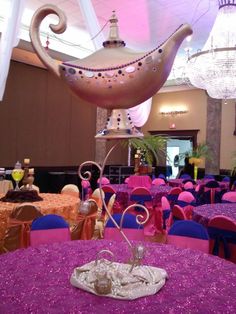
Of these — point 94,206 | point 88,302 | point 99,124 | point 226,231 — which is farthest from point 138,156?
point 88,302

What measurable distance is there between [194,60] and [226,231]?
3148 mm

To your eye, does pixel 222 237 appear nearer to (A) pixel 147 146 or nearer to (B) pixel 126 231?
(B) pixel 126 231

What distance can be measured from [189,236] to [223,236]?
1.87 feet

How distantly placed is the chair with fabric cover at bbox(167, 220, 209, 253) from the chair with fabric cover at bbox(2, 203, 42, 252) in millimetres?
1229

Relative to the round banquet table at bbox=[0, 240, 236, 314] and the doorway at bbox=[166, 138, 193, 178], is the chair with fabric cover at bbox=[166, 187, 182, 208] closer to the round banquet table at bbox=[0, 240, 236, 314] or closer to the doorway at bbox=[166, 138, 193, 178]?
the round banquet table at bbox=[0, 240, 236, 314]

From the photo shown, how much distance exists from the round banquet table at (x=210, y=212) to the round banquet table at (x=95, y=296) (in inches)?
46.2

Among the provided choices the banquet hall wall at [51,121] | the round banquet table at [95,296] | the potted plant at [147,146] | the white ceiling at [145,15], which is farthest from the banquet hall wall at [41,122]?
the round banquet table at [95,296]

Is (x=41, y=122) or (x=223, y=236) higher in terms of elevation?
(x=41, y=122)

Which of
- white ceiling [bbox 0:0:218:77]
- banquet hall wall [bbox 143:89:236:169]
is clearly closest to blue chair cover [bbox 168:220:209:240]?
white ceiling [bbox 0:0:218:77]

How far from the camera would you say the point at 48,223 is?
8.36ft

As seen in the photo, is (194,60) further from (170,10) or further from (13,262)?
(13,262)

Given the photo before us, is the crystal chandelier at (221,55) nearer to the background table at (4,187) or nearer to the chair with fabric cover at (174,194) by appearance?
the chair with fabric cover at (174,194)

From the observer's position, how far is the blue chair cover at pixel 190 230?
7.69ft

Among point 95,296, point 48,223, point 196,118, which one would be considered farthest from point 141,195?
point 196,118
